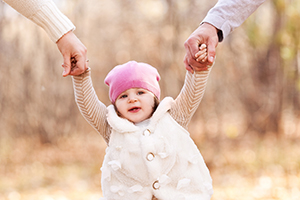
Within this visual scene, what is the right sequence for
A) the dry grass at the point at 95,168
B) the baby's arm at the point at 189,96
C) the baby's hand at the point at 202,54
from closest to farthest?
the baby's hand at the point at 202,54 < the baby's arm at the point at 189,96 < the dry grass at the point at 95,168

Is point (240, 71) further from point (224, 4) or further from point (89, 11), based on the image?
point (224, 4)

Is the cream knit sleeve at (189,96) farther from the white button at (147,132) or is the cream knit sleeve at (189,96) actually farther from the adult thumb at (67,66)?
the adult thumb at (67,66)

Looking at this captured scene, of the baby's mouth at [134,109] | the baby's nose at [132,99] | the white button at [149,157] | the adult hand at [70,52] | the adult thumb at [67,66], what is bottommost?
the white button at [149,157]

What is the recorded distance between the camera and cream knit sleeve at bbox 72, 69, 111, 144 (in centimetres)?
162

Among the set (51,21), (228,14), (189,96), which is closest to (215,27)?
(228,14)

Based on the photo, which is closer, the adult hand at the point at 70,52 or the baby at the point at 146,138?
the adult hand at the point at 70,52

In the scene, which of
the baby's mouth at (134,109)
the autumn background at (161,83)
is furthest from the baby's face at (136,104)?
the autumn background at (161,83)

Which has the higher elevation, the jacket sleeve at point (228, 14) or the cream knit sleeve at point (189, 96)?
the jacket sleeve at point (228, 14)

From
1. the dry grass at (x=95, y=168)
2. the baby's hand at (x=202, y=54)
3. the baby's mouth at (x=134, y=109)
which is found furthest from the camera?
the dry grass at (x=95, y=168)

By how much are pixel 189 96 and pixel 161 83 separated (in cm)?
221

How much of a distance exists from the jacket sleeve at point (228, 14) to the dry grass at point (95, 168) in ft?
6.82

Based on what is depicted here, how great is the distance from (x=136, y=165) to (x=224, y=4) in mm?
729

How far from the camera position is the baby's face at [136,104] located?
5.41 feet

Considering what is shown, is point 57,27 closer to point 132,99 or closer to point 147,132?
point 132,99
